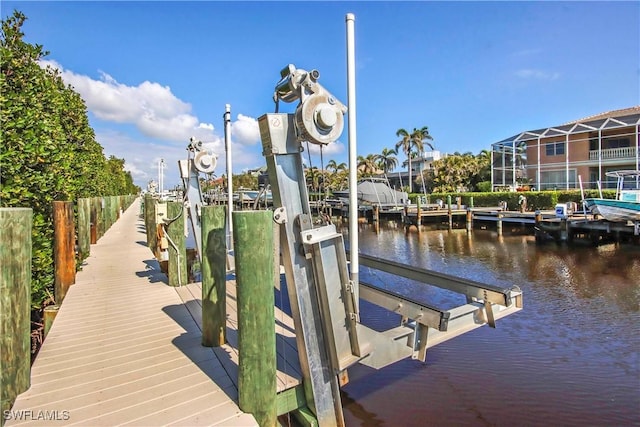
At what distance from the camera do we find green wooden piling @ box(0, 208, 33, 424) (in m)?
2.82

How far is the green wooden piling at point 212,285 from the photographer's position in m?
4.07

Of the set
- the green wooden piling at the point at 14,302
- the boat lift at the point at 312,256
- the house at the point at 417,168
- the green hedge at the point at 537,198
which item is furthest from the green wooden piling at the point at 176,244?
the house at the point at 417,168

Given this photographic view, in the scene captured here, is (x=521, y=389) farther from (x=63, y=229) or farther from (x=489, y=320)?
(x=63, y=229)

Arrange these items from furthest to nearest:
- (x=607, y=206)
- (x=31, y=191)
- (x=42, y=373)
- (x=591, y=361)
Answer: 1. (x=607, y=206)
2. (x=591, y=361)
3. (x=31, y=191)
4. (x=42, y=373)

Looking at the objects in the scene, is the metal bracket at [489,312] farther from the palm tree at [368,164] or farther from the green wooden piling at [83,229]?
the palm tree at [368,164]

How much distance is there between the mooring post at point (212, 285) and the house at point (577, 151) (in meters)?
30.4

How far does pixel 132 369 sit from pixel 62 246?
3565 mm

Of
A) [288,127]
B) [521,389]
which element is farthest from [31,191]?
[521,389]

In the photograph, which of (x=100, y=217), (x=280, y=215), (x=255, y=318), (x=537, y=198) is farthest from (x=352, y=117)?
(x=537, y=198)

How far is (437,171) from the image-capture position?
41375 mm

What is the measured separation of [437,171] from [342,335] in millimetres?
40766

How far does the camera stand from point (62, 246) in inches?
237

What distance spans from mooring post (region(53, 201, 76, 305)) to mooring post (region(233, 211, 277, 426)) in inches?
176

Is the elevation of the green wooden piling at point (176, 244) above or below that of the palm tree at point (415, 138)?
below
